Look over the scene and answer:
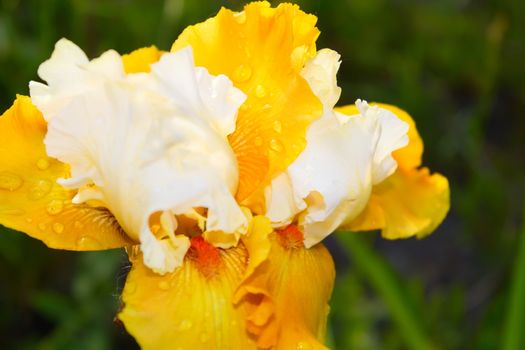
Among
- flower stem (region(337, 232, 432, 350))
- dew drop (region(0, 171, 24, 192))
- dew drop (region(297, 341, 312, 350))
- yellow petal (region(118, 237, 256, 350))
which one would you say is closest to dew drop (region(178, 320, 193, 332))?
yellow petal (region(118, 237, 256, 350))

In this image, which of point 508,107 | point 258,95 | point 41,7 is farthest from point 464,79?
point 258,95

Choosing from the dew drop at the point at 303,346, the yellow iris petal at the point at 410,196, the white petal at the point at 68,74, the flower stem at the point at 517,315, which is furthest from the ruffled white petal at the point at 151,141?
the flower stem at the point at 517,315

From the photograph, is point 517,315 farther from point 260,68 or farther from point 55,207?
point 55,207

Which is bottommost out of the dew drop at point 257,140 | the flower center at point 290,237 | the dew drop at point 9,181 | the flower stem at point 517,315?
the flower stem at point 517,315

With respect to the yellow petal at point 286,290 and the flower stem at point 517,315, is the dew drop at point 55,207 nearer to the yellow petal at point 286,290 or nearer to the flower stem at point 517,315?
the yellow petal at point 286,290

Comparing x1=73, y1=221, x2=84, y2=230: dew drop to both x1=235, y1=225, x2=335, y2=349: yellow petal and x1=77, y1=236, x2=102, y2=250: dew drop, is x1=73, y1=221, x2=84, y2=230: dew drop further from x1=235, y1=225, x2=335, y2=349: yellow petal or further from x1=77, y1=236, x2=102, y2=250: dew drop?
x1=235, y1=225, x2=335, y2=349: yellow petal
